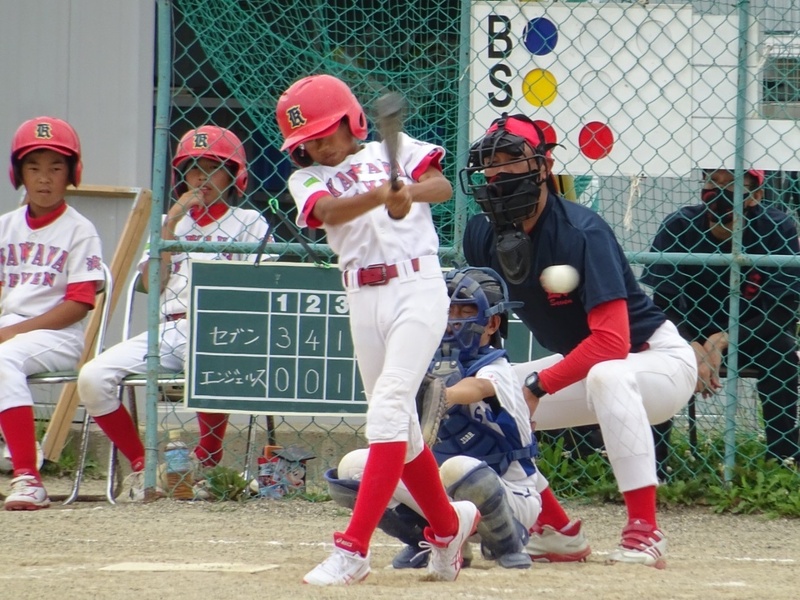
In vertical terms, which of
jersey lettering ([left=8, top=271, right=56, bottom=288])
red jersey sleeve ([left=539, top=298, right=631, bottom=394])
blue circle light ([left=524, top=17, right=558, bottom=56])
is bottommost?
red jersey sleeve ([left=539, top=298, right=631, bottom=394])

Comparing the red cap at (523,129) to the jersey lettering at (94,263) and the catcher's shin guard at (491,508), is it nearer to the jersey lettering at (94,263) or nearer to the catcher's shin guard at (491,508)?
the catcher's shin guard at (491,508)

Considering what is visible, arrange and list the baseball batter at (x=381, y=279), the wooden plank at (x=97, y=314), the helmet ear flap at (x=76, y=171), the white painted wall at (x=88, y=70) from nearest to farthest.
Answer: the baseball batter at (x=381, y=279) → the helmet ear flap at (x=76, y=171) → the wooden plank at (x=97, y=314) → the white painted wall at (x=88, y=70)

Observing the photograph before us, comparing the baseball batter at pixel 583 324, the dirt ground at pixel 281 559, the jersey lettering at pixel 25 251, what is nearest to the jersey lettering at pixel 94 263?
the jersey lettering at pixel 25 251

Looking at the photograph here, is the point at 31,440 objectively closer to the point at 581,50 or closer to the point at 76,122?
the point at 76,122

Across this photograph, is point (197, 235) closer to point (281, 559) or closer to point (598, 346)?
point (281, 559)

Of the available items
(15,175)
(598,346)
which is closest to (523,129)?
(598,346)

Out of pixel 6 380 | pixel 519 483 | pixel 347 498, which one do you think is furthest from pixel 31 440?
pixel 519 483

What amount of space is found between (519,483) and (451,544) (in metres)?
0.47

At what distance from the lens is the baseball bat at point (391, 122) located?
3.12 m

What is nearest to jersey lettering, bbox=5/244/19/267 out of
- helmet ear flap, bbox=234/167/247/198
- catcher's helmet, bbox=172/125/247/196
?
catcher's helmet, bbox=172/125/247/196

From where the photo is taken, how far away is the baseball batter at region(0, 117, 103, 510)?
217 inches

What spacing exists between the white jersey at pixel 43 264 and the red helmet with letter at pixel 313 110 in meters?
2.25

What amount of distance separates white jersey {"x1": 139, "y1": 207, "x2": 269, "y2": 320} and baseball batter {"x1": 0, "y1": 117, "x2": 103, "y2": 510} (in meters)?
0.30

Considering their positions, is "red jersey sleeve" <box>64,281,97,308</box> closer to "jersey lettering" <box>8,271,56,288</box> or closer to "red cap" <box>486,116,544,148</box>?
"jersey lettering" <box>8,271,56,288</box>
